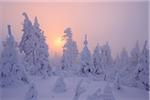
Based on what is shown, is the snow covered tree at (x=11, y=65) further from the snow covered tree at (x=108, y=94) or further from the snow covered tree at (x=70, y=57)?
the snow covered tree at (x=108, y=94)

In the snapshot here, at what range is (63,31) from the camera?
180 inches

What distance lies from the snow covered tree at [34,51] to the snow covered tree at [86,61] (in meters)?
0.49

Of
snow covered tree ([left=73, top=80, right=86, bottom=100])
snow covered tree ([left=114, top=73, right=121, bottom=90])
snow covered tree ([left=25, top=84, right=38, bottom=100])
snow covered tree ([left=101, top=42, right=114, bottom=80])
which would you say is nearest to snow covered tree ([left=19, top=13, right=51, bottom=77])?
snow covered tree ([left=25, top=84, right=38, bottom=100])

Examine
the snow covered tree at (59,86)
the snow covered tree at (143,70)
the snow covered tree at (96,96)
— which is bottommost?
the snow covered tree at (96,96)

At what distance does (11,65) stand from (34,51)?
1.27 feet

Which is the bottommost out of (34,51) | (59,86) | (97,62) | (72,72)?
(59,86)

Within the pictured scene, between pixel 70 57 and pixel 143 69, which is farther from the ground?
pixel 70 57

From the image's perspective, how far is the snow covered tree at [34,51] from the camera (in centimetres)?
449

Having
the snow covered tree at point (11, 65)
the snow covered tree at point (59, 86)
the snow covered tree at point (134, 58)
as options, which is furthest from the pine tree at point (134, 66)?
the snow covered tree at point (11, 65)

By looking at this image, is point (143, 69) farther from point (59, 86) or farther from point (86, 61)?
point (59, 86)

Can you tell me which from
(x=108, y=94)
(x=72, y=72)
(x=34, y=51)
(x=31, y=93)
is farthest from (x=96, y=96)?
(x=34, y=51)

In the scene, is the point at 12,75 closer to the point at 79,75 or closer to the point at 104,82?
the point at 79,75

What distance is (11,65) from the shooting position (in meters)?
4.50

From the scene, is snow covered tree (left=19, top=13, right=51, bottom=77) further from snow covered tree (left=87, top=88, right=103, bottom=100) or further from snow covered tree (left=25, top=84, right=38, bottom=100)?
snow covered tree (left=87, top=88, right=103, bottom=100)
